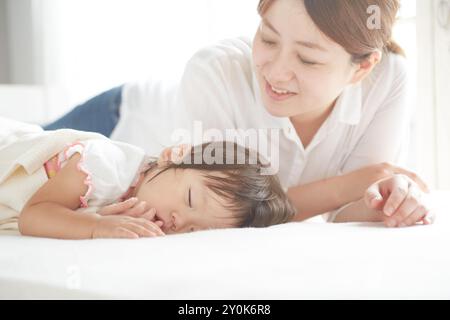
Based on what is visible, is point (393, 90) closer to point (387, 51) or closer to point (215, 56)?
point (387, 51)

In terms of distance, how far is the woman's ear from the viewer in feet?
4.72

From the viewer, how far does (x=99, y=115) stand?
1947 millimetres

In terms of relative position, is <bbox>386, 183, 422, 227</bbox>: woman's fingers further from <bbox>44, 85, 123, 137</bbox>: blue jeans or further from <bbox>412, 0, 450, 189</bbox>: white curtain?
<bbox>412, 0, 450, 189</bbox>: white curtain

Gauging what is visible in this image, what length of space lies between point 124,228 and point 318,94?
1.93 ft

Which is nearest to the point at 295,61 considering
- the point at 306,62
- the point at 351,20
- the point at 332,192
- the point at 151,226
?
the point at 306,62

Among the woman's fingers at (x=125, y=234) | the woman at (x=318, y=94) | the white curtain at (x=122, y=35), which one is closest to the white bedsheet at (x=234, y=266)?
the woman's fingers at (x=125, y=234)

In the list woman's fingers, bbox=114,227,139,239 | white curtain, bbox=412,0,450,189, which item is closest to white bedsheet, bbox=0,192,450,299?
woman's fingers, bbox=114,227,139,239

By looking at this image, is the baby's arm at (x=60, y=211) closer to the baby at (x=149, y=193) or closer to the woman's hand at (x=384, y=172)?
the baby at (x=149, y=193)

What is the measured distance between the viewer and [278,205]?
1.23 m

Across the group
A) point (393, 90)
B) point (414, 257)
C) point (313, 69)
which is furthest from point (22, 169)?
point (393, 90)

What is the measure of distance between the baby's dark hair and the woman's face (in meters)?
0.22

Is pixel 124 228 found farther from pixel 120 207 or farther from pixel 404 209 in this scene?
pixel 404 209

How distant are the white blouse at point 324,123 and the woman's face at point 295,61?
0.29 ft
